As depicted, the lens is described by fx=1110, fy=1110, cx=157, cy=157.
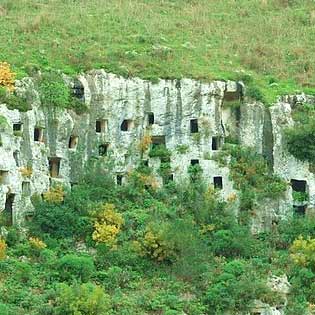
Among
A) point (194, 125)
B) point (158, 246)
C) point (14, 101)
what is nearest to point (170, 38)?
point (194, 125)

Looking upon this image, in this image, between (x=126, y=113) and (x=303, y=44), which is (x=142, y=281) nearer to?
(x=126, y=113)

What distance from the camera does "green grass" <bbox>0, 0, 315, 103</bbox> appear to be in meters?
58.0

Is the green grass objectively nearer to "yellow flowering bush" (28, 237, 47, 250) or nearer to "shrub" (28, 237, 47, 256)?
"yellow flowering bush" (28, 237, 47, 250)

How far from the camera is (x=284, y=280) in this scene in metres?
48.7

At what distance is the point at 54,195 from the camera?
5228 centimetres

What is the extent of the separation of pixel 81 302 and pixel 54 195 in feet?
30.3

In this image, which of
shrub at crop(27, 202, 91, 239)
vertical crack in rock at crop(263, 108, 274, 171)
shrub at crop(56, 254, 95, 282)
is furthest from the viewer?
vertical crack in rock at crop(263, 108, 274, 171)

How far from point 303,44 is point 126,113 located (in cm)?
1378

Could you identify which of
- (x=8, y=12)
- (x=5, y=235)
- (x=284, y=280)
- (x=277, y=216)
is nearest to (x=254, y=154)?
(x=277, y=216)

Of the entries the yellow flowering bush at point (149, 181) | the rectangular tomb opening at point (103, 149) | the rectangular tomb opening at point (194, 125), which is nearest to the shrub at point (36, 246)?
the yellow flowering bush at point (149, 181)

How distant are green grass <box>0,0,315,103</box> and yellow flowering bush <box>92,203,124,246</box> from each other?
8481 mm

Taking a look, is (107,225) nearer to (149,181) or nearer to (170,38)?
(149,181)

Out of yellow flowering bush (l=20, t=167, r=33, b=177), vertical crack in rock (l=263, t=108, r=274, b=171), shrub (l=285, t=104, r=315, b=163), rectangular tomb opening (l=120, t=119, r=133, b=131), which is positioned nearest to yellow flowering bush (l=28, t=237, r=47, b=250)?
yellow flowering bush (l=20, t=167, r=33, b=177)

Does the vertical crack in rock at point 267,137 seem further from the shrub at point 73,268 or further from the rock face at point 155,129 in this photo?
the shrub at point 73,268
